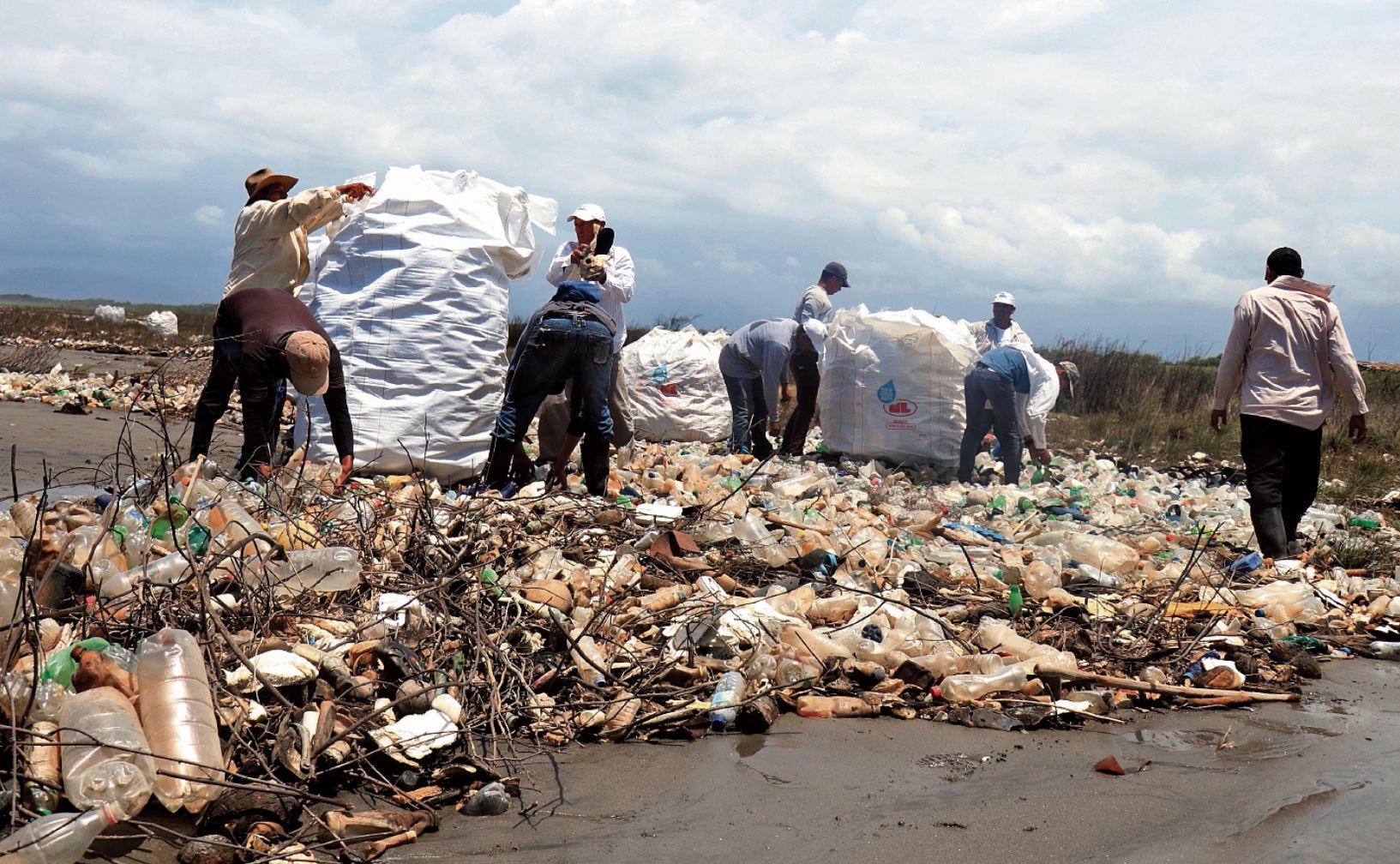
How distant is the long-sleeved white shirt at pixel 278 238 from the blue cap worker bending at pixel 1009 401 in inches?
153

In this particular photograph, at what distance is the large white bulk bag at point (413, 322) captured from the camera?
5207 mm

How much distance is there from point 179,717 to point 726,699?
49.8 inches

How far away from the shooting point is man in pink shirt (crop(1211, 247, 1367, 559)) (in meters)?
5.08

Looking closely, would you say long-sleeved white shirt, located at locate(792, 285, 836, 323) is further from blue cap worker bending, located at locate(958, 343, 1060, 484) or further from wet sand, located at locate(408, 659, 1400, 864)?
wet sand, located at locate(408, 659, 1400, 864)

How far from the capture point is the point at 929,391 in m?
7.53

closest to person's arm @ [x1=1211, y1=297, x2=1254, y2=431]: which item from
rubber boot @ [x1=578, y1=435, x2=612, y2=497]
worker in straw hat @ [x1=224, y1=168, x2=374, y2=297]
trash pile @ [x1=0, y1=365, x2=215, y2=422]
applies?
rubber boot @ [x1=578, y1=435, x2=612, y2=497]

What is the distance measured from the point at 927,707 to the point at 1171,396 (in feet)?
38.2

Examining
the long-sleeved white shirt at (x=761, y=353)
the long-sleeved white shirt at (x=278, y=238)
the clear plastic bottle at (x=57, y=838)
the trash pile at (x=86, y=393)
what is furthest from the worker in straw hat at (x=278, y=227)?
the clear plastic bottle at (x=57, y=838)

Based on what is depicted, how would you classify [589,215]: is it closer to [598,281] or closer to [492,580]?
[598,281]

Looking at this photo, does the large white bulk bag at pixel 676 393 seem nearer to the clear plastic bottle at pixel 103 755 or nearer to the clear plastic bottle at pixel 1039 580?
the clear plastic bottle at pixel 1039 580

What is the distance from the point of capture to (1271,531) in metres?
5.03

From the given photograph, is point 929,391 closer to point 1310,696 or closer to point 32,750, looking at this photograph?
point 1310,696

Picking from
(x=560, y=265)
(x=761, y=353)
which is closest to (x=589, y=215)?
(x=560, y=265)

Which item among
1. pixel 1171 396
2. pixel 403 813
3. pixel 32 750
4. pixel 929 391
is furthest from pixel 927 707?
pixel 1171 396
